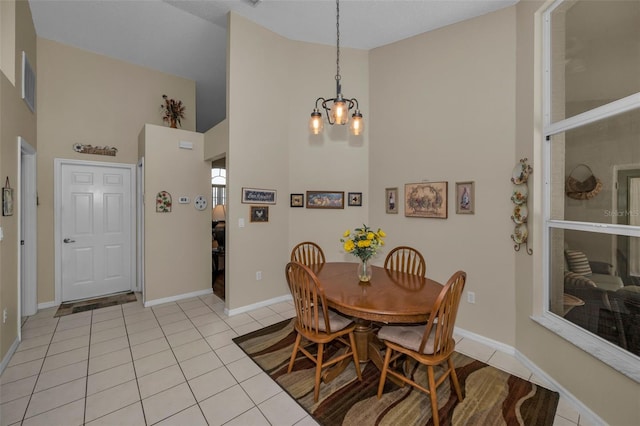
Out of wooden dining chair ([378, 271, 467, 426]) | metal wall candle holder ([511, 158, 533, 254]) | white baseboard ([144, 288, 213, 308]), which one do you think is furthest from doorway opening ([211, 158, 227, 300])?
metal wall candle holder ([511, 158, 533, 254])

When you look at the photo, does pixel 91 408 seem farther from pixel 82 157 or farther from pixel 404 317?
pixel 82 157

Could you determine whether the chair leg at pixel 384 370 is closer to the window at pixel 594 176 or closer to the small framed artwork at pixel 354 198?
the window at pixel 594 176

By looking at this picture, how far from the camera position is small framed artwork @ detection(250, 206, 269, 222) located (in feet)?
Answer: 11.7

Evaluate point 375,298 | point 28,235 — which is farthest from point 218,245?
point 375,298

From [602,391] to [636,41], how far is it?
2.38 meters

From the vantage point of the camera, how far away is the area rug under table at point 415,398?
5.74 feet

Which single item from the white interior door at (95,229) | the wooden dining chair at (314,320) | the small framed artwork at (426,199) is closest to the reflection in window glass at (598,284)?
the small framed artwork at (426,199)

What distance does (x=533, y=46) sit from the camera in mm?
2340

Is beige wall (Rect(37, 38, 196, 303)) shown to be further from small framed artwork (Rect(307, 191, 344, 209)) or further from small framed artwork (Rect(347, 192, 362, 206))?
small framed artwork (Rect(347, 192, 362, 206))

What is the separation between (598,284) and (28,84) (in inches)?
242

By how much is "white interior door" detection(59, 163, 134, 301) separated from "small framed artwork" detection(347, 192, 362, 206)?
3581 millimetres

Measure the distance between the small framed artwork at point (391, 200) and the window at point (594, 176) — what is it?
1.55m

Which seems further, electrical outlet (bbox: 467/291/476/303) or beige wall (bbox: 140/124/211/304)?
beige wall (bbox: 140/124/211/304)

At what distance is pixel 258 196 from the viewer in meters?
3.60
